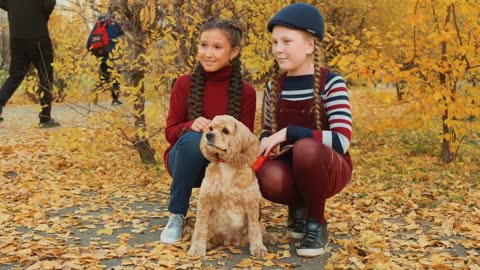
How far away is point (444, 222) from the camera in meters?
3.73

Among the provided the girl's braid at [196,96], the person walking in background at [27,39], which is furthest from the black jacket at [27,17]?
the girl's braid at [196,96]

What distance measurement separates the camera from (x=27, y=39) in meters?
6.57

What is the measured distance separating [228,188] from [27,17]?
4.87m

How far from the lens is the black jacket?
655 cm

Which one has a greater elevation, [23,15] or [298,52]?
[23,15]

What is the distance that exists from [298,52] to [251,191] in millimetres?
873

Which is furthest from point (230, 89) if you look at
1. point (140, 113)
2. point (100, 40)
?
point (100, 40)

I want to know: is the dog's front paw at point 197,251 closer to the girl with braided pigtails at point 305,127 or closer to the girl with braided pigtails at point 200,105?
the girl with braided pigtails at point 200,105

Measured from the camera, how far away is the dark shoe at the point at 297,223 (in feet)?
10.8

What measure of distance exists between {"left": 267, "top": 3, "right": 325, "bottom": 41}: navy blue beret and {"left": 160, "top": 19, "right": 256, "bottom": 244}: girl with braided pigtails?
372 millimetres

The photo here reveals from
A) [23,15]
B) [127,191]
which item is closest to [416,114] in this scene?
[127,191]

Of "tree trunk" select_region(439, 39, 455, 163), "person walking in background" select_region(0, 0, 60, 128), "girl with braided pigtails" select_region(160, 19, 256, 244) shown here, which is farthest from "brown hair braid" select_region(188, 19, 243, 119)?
"person walking in background" select_region(0, 0, 60, 128)

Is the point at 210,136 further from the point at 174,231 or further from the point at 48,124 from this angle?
the point at 48,124

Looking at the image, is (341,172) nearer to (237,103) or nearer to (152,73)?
(237,103)
